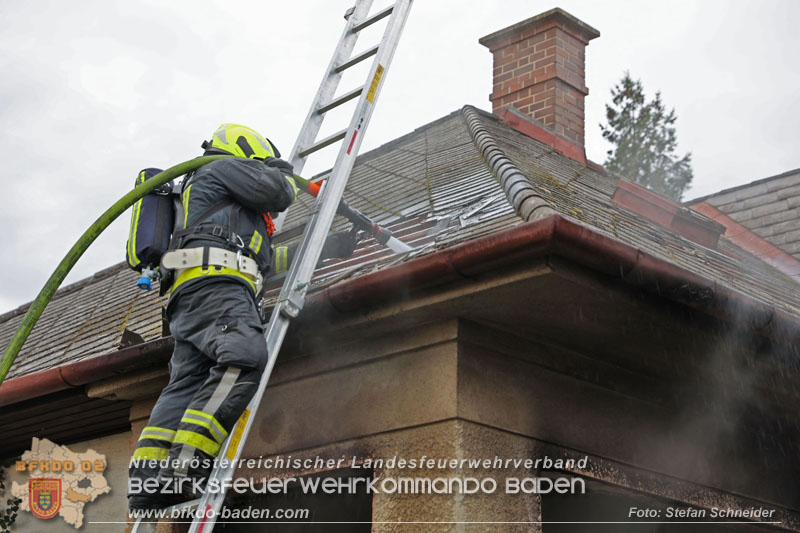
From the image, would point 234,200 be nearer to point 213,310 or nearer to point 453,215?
point 213,310

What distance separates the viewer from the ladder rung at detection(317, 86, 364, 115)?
14.4 feet

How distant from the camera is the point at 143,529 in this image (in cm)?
Result: 332

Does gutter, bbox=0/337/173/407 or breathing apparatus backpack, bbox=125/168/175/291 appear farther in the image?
gutter, bbox=0/337/173/407

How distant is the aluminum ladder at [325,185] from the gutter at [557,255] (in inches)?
9.4

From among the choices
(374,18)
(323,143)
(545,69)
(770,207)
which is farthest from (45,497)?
(770,207)

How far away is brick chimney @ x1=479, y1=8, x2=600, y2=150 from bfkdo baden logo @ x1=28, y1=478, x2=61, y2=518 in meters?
5.33

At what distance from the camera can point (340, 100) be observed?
14.6ft

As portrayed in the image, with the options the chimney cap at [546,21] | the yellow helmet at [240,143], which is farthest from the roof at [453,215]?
the chimney cap at [546,21]

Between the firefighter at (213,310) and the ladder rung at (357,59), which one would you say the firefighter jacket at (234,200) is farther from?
the ladder rung at (357,59)

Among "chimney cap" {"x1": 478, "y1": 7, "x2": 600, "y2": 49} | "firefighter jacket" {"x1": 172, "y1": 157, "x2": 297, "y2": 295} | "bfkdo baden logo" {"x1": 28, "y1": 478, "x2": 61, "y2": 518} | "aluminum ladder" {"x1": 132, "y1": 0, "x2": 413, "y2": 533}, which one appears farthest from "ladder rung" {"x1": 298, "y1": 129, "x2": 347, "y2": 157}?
"chimney cap" {"x1": 478, "y1": 7, "x2": 600, "y2": 49}

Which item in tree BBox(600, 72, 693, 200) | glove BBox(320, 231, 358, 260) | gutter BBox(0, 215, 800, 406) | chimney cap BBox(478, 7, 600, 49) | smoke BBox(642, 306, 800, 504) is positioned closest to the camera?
gutter BBox(0, 215, 800, 406)

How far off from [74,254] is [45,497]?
148 inches

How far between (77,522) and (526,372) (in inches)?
144

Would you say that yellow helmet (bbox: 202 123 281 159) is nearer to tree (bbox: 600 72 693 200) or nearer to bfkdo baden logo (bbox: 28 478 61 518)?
bfkdo baden logo (bbox: 28 478 61 518)
